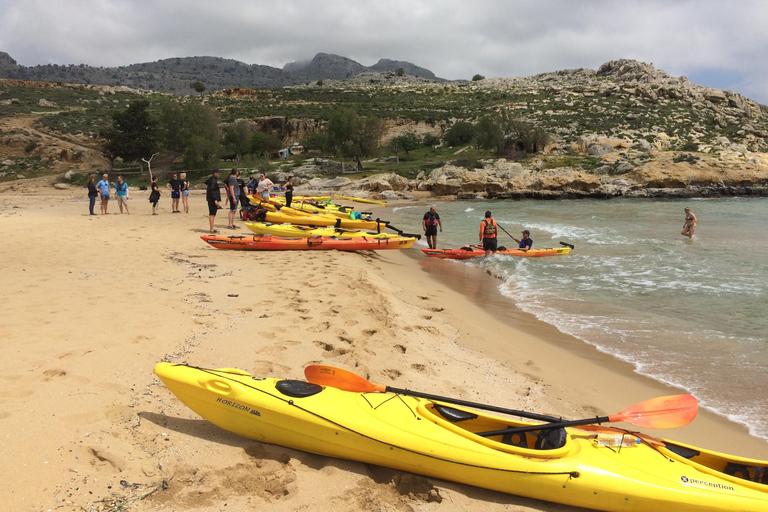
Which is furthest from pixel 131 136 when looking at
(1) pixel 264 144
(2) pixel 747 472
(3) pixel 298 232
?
(2) pixel 747 472

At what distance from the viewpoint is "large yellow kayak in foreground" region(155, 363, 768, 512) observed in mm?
2885

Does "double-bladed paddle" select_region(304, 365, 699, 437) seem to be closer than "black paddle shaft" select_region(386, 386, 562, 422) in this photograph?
Yes

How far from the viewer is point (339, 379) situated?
3.59m

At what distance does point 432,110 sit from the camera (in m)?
56.0

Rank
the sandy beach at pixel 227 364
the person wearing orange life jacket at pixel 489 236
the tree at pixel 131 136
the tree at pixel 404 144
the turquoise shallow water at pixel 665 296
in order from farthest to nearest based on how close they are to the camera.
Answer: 1. the tree at pixel 404 144
2. the tree at pixel 131 136
3. the person wearing orange life jacket at pixel 489 236
4. the turquoise shallow water at pixel 665 296
5. the sandy beach at pixel 227 364

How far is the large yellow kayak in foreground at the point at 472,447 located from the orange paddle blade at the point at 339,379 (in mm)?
73

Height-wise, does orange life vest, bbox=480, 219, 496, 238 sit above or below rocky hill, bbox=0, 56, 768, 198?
below

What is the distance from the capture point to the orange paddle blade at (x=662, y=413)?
3219mm

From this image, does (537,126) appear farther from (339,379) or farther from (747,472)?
(339,379)

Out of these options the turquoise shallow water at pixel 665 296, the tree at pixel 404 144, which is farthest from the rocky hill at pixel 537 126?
the turquoise shallow water at pixel 665 296

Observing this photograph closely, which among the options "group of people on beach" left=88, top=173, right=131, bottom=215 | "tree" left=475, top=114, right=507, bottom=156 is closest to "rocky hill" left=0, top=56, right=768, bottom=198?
"tree" left=475, top=114, right=507, bottom=156

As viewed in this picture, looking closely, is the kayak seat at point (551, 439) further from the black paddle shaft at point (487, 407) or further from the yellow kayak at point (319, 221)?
the yellow kayak at point (319, 221)

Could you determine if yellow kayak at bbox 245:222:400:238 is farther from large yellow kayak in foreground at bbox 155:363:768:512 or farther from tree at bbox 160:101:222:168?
tree at bbox 160:101:222:168

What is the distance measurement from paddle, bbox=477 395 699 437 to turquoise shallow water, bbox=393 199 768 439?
4.94 feet
